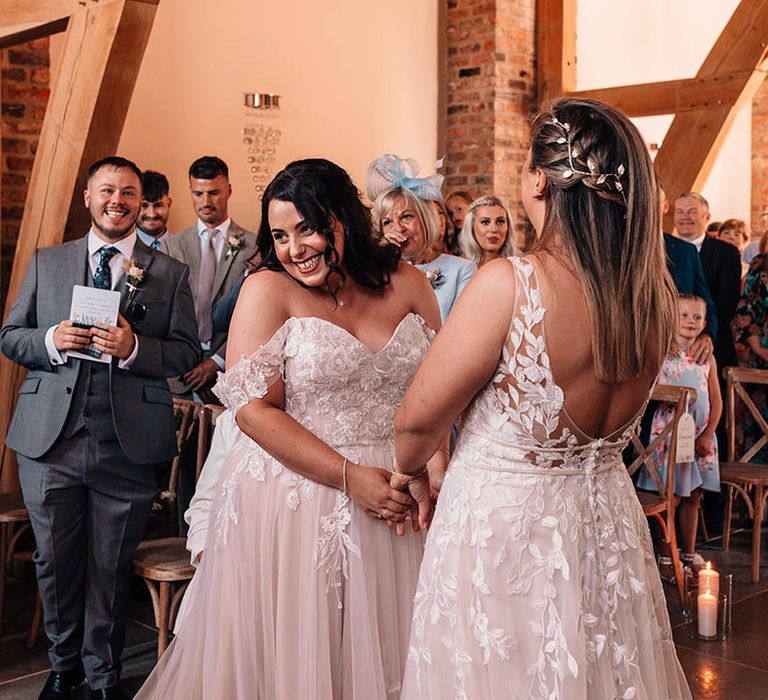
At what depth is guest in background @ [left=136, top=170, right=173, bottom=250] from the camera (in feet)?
19.6

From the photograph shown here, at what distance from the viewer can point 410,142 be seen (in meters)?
8.59

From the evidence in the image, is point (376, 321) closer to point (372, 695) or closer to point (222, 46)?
point (372, 695)

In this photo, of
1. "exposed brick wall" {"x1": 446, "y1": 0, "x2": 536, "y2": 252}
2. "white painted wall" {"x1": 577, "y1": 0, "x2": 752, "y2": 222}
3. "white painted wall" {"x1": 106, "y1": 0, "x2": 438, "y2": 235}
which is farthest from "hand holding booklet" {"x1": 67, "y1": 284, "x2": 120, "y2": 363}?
"white painted wall" {"x1": 577, "y1": 0, "x2": 752, "y2": 222}

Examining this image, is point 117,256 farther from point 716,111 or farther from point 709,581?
point 716,111

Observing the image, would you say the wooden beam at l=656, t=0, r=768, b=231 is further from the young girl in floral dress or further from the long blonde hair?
the long blonde hair

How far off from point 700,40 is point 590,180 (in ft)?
29.9

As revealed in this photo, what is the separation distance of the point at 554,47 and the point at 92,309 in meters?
6.33

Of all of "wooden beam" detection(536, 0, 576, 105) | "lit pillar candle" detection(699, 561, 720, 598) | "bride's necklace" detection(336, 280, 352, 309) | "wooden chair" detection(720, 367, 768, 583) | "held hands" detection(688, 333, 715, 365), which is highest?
"wooden beam" detection(536, 0, 576, 105)

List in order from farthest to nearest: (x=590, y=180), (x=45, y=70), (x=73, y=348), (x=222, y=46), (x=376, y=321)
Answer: (x=222, y=46) → (x=45, y=70) → (x=73, y=348) → (x=376, y=321) → (x=590, y=180)

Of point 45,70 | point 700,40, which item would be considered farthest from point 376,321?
point 700,40

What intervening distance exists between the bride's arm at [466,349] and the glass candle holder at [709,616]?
280 cm

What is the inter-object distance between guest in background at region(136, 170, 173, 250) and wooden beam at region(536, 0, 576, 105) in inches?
154

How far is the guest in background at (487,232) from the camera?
5.63m

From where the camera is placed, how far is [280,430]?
248 cm
